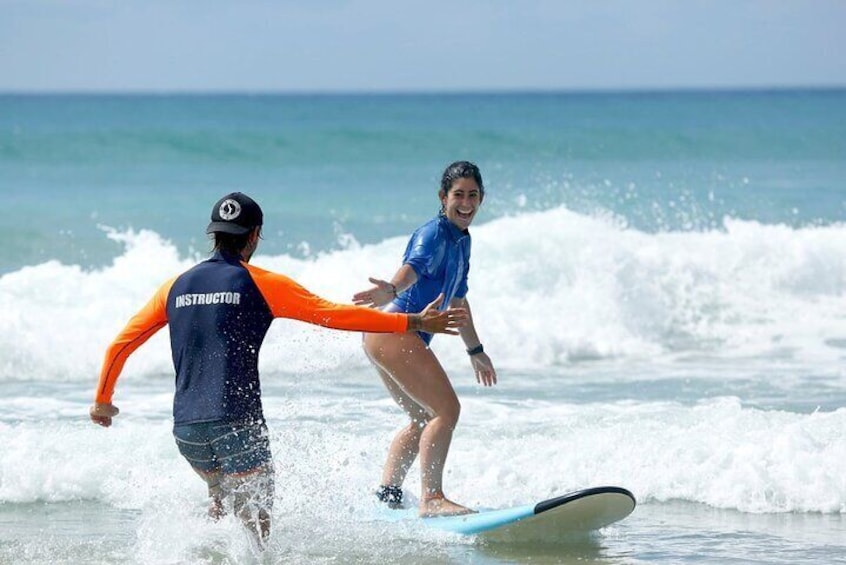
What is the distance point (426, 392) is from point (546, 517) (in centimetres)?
88

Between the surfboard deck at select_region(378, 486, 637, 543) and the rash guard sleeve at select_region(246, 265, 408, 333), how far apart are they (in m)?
1.57

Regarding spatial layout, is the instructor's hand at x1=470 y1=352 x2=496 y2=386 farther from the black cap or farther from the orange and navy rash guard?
the black cap

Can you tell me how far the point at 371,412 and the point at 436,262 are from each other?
3.72m

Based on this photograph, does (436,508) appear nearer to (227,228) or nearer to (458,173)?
(458,173)

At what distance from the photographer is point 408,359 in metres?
6.66

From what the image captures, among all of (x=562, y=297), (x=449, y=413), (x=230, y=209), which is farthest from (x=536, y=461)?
(x=562, y=297)

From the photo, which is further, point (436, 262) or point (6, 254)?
point (6, 254)

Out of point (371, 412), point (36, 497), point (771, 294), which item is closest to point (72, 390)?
point (371, 412)

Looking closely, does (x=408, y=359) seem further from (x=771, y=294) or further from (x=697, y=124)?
(x=697, y=124)

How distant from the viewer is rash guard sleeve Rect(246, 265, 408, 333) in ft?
18.7

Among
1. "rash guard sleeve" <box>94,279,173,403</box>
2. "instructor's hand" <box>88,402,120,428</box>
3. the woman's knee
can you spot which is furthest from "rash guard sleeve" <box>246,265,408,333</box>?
the woman's knee

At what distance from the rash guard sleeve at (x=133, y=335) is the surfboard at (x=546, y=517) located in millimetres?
1818

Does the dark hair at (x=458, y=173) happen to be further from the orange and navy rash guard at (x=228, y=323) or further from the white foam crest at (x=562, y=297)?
the white foam crest at (x=562, y=297)

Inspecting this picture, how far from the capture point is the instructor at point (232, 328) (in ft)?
18.6
